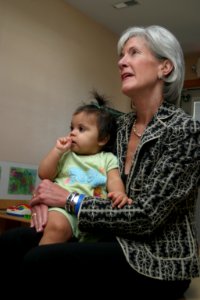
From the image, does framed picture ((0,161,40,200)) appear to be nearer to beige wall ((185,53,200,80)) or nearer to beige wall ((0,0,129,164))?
beige wall ((0,0,129,164))

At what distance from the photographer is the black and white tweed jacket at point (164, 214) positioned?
1007 millimetres

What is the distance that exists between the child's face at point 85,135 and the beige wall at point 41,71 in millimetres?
1615

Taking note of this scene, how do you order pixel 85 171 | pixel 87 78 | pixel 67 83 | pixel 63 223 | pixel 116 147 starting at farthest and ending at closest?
pixel 87 78 < pixel 67 83 < pixel 116 147 < pixel 85 171 < pixel 63 223

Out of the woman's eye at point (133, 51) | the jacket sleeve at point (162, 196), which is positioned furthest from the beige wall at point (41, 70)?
the jacket sleeve at point (162, 196)

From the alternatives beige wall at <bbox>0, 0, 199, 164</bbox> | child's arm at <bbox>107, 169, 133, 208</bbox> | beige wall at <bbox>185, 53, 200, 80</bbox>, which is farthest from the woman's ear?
beige wall at <bbox>185, 53, 200, 80</bbox>

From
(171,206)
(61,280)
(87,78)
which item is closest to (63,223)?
(61,280)

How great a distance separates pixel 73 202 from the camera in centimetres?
110

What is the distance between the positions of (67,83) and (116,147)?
2.20 metres

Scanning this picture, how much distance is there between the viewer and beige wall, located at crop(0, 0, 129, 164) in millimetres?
2877
